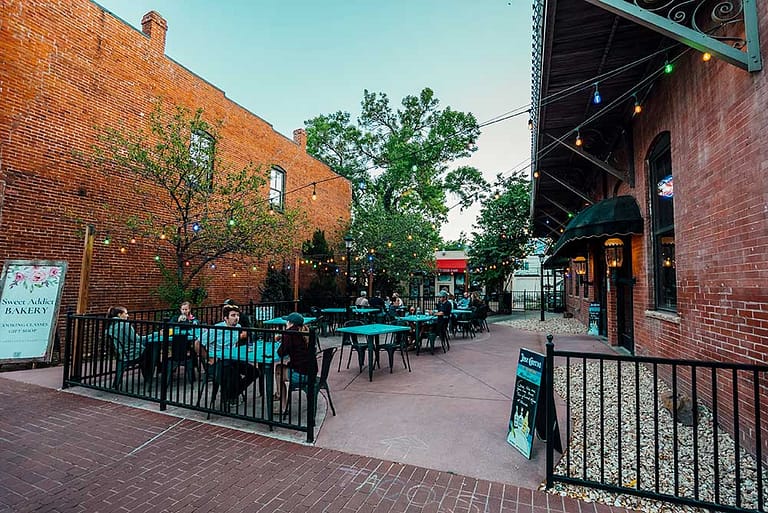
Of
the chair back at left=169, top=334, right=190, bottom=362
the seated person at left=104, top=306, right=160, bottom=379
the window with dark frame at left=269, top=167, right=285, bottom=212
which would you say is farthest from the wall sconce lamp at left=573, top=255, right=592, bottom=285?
the seated person at left=104, top=306, right=160, bottom=379

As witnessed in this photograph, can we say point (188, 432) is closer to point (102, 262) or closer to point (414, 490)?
point (414, 490)

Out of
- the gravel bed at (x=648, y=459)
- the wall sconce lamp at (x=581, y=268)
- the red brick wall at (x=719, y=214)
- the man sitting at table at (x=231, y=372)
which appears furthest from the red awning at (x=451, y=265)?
the man sitting at table at (x=231, y=372)

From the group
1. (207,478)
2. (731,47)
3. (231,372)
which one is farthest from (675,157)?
(207,478)

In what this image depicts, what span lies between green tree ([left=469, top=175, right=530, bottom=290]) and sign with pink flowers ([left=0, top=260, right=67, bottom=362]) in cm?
1719

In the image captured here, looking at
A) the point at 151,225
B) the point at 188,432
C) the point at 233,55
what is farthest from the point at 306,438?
the point at 233,55

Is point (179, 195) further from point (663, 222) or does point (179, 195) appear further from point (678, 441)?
point (678, 441)

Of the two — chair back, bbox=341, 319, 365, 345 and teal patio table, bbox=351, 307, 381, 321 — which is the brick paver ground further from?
teal patio table, bbox=351, 307, 381, 321

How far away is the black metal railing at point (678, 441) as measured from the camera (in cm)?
264

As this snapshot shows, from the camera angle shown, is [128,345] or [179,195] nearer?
[128,345]

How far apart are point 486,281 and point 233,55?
52.2 feet

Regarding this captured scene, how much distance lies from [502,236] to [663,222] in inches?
537

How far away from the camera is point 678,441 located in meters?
3.79

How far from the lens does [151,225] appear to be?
30.0 ft

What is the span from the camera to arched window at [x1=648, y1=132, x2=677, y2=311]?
225 inches
